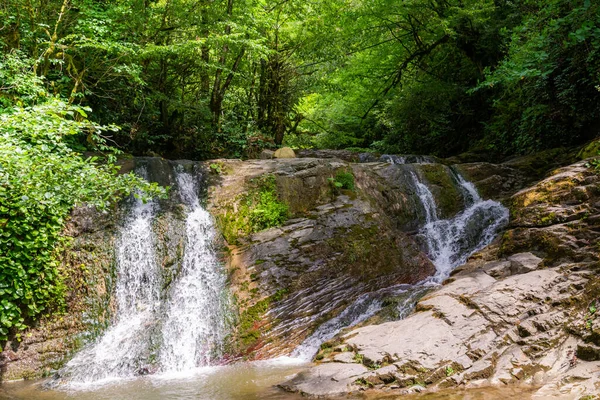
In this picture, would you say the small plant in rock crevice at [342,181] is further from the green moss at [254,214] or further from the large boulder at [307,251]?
the green moss at [254,214]

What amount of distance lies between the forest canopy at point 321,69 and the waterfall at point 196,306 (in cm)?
298

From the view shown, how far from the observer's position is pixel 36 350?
6770 millimetres

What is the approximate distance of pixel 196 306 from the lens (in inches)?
305

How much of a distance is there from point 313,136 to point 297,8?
684 cm

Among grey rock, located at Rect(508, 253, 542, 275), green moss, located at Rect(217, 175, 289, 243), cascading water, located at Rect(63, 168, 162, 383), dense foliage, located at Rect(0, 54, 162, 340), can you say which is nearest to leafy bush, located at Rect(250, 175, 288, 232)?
green moss, located at Rect(217, 175, 289, 243)

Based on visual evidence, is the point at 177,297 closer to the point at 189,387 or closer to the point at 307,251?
the point at 189,387

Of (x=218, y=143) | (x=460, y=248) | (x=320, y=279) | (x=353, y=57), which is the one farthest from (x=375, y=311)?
(x=353, y=57)

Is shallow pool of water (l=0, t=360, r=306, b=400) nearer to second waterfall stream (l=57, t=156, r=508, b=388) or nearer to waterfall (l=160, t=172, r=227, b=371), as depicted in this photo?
second waterfall stream (l=57, t=156, r=508, b=388)

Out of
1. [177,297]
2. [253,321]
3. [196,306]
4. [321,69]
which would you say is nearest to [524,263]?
[253,321]

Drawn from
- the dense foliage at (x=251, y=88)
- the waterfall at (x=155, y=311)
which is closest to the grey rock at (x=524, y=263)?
the dense foliage at (x=251, y=88)

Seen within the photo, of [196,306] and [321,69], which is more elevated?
[321,69]

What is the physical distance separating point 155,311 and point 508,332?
568 centimetres

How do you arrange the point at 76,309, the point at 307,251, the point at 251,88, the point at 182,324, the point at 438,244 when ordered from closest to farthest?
1. the point at 76,309
2. the point at 182,324
3. the point at 307,251
4. the point at 438,244
5. the point at 251,88

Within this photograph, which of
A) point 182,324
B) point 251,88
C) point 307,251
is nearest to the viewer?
point 182,324
